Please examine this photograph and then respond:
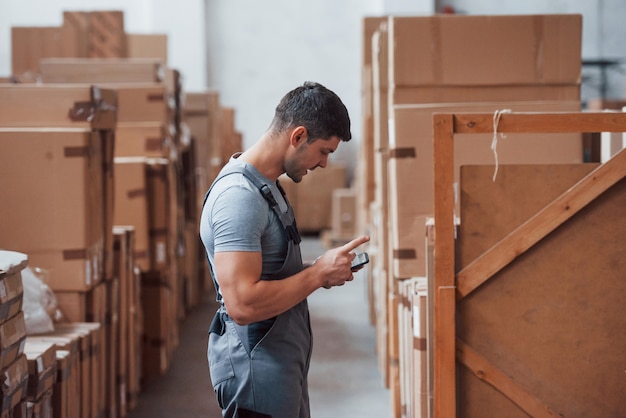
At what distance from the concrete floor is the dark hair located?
315cm

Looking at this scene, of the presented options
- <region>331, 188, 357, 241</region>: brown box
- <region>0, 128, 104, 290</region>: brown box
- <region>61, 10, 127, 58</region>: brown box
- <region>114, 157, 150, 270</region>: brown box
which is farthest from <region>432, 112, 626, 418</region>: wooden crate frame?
<region>331, 188, 357, 241</region>: brown box

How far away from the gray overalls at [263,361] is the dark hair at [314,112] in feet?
0.68

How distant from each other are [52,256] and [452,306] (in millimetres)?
2106

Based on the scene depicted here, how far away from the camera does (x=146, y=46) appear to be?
8.96 m

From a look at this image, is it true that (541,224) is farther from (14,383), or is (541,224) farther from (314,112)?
(14,383)

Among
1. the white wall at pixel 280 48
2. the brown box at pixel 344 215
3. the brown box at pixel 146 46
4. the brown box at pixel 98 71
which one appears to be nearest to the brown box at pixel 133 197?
the brown box at pixel 98 71

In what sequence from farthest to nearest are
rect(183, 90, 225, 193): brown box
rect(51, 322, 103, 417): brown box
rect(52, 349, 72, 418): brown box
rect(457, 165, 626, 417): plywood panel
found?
rect(183, 90, 225, 193): brown box
rect(51, 322, 103, 417): brown box
rect(52, 349, 72, 418): brown box
rect(457, 165, 626, 417): plywood panel

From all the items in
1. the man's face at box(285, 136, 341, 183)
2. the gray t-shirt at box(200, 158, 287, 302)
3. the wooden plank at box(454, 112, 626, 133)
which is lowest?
the gray t-shirt at box(200, 158, 287, 302)

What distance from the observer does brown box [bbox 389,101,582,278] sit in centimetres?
431

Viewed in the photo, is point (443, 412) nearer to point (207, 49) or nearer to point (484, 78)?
point (484, 78)

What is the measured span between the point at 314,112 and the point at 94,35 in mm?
6051

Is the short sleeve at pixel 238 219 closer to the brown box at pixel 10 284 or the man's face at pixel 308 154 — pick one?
the man's face at pixel 308 154

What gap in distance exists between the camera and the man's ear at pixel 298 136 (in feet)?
8.02

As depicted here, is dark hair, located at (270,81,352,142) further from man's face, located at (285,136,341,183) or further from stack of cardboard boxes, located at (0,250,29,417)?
stack of cardboard boxes, located at (0,250,29,417)
